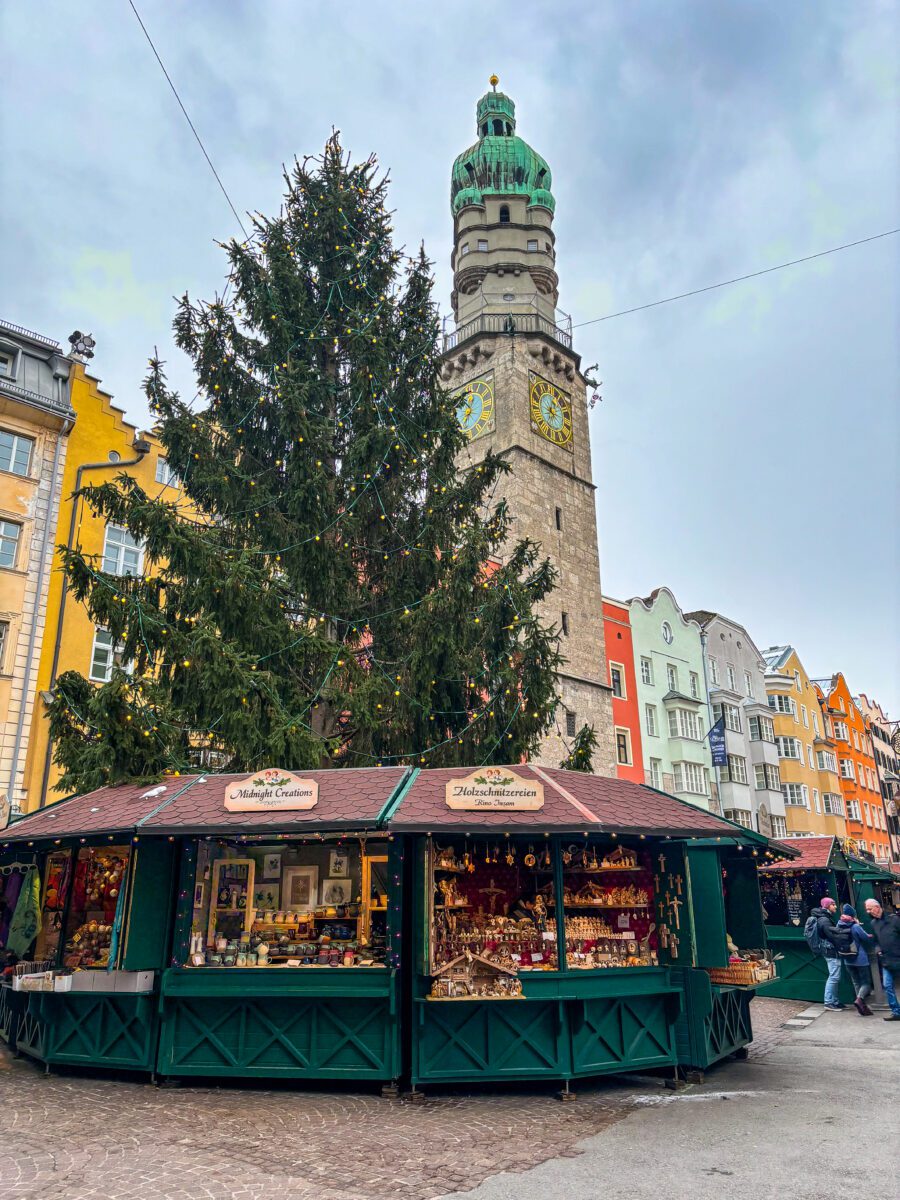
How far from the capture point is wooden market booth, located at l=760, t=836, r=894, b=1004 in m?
18.1

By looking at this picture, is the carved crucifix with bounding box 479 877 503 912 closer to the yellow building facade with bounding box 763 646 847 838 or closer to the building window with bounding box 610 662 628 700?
the building window with bounding box 610 662 628 700

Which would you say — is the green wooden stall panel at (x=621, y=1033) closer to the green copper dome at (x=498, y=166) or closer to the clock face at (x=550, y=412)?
the clock face at (x=550, y=412)

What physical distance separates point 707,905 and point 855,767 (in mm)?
55624

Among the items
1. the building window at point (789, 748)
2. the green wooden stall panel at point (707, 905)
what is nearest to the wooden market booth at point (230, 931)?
the green wooden stall panel at point (707, 905)

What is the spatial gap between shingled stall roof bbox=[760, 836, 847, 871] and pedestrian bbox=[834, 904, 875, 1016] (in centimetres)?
195

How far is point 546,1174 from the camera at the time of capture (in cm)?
647

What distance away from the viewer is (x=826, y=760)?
5197cm

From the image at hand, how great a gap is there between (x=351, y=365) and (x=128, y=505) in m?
5.41

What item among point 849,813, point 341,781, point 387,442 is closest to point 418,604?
point 387,442

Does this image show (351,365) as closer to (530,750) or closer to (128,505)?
(128,505)

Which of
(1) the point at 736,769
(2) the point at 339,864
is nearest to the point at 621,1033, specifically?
(2) the point at 339,864

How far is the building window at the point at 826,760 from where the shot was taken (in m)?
51.6

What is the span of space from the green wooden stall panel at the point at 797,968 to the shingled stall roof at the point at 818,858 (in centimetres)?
132

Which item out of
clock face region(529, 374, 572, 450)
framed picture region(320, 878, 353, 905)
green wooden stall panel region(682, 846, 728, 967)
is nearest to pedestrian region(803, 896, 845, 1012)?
green wooden stall panel region(682, 846, 728, 967)
